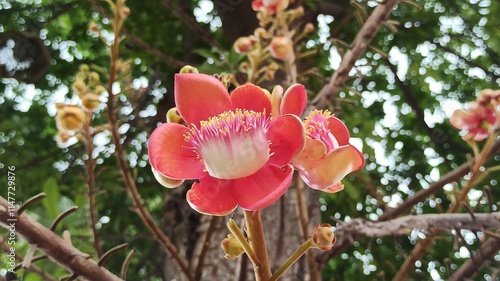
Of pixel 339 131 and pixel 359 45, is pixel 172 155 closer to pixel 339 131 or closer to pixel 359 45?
pixel 339 131

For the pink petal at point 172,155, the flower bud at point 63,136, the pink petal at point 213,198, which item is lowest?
the flower bud at point 63,136

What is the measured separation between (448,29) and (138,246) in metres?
1.72

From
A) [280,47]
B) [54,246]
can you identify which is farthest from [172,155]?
[280,47]

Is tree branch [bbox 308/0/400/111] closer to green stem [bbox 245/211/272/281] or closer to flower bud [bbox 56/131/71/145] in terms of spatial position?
flower bud [bbox 56/131/71/145]

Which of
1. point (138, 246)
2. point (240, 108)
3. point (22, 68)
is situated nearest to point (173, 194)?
point (138, 246)

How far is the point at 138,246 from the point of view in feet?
6.48

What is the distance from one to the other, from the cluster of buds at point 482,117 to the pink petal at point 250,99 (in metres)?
0.48

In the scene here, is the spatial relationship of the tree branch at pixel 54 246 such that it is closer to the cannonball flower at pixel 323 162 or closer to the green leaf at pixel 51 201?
the cannonball flower at pixel 323 162

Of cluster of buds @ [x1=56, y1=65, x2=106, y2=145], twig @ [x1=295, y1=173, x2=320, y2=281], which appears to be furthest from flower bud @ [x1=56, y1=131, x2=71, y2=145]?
twig @ [x1=295, y1=173, x2=320, y2=281]

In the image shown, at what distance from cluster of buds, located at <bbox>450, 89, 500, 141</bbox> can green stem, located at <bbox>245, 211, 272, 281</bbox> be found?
533 mm

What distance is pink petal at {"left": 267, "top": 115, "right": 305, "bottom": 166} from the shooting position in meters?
0.35

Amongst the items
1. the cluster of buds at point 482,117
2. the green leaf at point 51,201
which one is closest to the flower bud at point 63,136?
the green leaf at point 51,201

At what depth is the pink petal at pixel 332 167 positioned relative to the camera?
0.36 m

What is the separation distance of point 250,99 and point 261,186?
88mm
